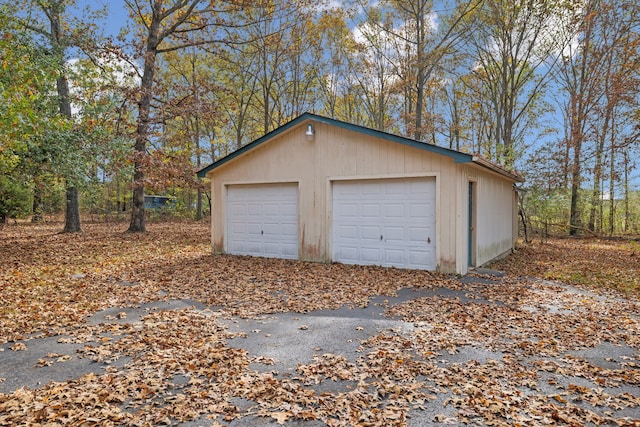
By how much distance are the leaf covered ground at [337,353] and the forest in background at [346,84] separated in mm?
5162

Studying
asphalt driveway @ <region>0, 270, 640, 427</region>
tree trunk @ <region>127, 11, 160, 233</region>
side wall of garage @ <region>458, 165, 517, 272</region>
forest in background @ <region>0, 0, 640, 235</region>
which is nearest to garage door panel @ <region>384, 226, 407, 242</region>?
side wall of garage @ <region>458, 165, 517, 272</region>

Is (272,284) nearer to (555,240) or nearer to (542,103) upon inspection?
(555,240)

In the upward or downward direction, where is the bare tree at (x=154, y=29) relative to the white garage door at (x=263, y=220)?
upward

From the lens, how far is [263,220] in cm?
1020

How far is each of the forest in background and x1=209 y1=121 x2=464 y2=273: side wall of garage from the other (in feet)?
13.9

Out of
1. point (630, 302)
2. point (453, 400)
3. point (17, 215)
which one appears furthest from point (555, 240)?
point (17, 215)

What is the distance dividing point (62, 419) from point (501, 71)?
20.1 m

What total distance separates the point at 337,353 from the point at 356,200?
17.5ft

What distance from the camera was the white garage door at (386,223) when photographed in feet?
26.6

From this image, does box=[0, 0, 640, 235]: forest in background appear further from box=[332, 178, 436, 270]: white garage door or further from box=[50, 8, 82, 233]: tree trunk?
box=[332, 178, 436, 270]: white garage door

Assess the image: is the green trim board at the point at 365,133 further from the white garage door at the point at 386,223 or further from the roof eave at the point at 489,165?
the white garage door at the point at 386,223

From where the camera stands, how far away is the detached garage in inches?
310

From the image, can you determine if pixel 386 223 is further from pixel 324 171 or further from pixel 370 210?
pixel 324 171

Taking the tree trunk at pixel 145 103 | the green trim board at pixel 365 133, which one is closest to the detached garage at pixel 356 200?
the green trim board at pixel 365 133
